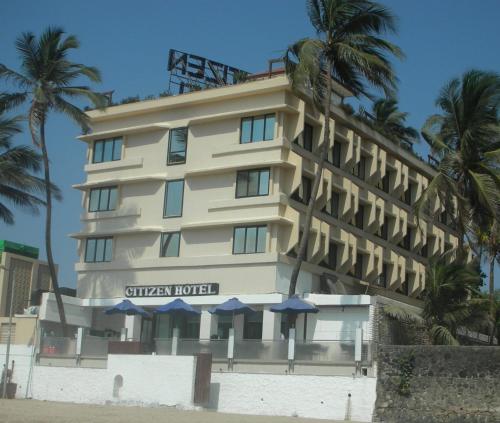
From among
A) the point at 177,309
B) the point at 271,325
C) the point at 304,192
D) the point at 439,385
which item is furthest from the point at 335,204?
the point at 439,385

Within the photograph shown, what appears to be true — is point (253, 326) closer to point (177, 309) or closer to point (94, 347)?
point (177, 309)

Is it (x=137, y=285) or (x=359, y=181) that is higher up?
(x=359, y=181)

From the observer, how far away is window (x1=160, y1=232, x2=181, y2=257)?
49.3 metres

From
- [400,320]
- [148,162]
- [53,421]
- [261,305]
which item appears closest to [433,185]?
[400,320]

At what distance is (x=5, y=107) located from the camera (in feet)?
166

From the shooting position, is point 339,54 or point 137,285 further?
point 137,285

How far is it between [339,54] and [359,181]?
11388 mm

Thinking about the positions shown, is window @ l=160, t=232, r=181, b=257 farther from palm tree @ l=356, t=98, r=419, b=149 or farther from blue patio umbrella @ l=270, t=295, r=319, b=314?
palm tree @ l=356, t=98, r=419, b=149

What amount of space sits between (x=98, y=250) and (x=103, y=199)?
2960mm

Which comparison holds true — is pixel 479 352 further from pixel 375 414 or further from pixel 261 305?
pixel 261 305

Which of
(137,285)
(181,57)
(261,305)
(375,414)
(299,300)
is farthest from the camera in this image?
(181,57)

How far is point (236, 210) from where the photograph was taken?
1855 inches

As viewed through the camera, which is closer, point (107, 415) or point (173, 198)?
point (107, 415)

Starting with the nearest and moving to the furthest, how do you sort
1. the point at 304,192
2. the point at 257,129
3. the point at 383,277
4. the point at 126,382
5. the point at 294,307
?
the point at 126,382 < the point at 294,307 < the point at 257,129 < the point at 304,192 < the point at 383,277
